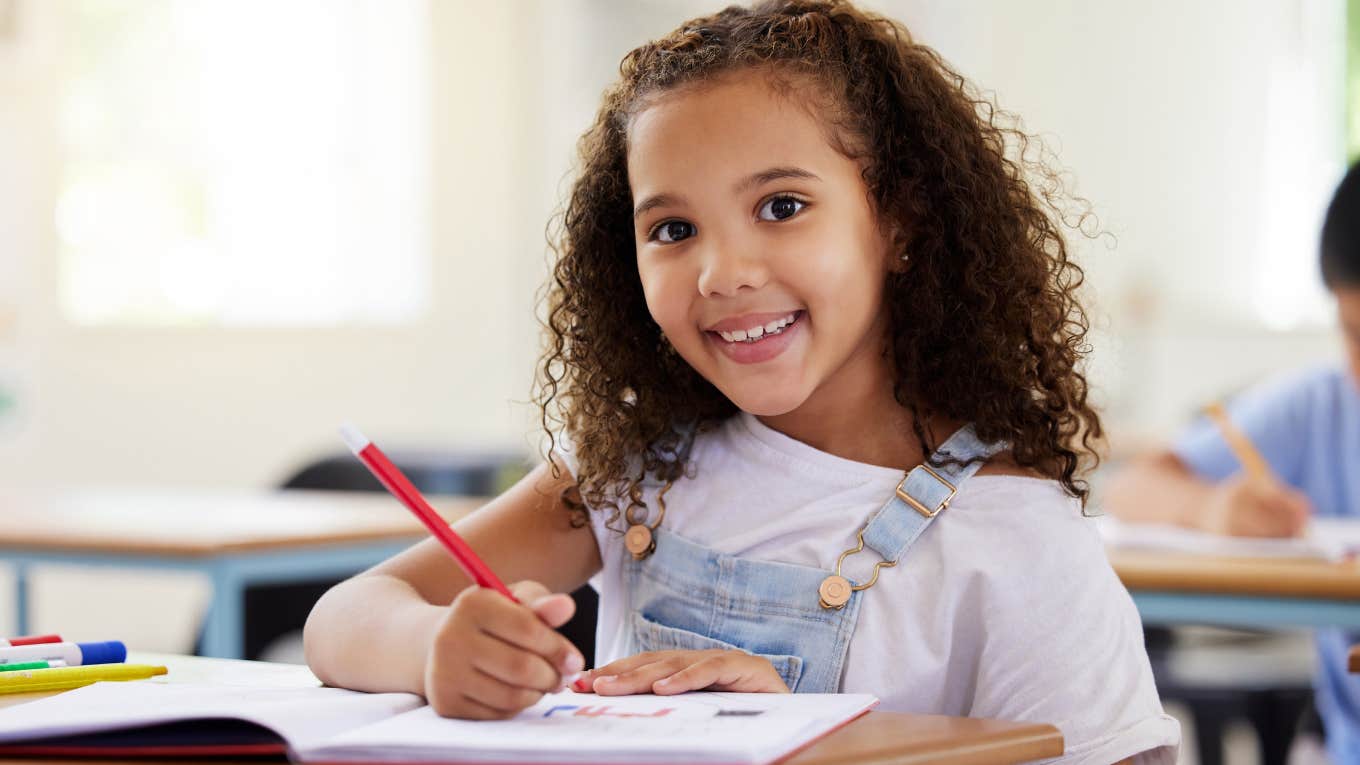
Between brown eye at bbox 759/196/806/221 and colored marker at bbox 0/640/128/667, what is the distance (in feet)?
1.81

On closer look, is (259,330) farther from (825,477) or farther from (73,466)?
(825,477)

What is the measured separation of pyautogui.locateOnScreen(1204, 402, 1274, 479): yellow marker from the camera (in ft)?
7.81

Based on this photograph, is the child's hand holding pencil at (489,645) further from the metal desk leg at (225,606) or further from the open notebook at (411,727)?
the metal desk leg at (225,606)

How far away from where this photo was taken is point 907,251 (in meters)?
1.25

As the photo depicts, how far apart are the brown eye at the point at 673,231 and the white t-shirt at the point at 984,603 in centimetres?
20

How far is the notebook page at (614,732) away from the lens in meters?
0.72

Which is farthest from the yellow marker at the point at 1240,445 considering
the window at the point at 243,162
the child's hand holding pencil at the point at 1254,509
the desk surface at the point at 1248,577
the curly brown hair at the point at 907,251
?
the window at the point at 243,162

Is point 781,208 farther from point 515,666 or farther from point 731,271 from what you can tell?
point 515,666

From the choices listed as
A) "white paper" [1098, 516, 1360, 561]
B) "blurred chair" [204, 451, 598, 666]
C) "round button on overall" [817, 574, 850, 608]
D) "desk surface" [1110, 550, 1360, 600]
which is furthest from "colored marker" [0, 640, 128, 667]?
"blurred chair" [204, 451, 598, 666]

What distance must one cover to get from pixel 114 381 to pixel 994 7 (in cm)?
311

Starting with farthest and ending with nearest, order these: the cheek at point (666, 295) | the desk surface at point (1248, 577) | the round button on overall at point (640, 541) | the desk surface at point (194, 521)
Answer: the desk surface at point (194, 521) → the desk surface at point (1248, 577) → the round button on overall at point (640, 541) → the cheek at point (666, 295)

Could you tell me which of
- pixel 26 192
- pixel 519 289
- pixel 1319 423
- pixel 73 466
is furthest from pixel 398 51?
pixel 1319 423

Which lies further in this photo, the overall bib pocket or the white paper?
the white paper

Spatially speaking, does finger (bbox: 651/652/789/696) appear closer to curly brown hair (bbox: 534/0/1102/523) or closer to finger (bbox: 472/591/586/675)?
finger (bbox: 472/591/586/675)
